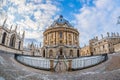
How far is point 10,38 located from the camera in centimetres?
4766

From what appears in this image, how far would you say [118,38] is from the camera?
64.5 meters

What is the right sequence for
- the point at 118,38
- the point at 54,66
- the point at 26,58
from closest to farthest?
the point at 54,66, the point at 26,58, the point at 118,38

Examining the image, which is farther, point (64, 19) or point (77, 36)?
point (64, 19)

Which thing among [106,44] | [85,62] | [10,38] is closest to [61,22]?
[10,38]

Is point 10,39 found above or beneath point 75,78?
above

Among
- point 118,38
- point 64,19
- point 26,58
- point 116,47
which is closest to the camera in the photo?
point 26,58

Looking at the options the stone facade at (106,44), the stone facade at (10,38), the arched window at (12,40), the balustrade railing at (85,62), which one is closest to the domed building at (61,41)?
the stone facade at (10,38)

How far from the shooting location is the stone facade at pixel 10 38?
4303cm

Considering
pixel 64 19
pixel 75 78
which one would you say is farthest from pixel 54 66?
pixel 64 19

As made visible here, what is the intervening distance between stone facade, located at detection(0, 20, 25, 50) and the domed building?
10405mm

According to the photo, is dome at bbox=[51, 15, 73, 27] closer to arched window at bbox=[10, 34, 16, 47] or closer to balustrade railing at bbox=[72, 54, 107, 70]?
arched window at bbox=[10, 34, 16, 47]

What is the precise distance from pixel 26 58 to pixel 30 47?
61699 mm

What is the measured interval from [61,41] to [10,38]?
62.9 ft

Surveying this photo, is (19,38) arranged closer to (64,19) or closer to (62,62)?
(64,19)
